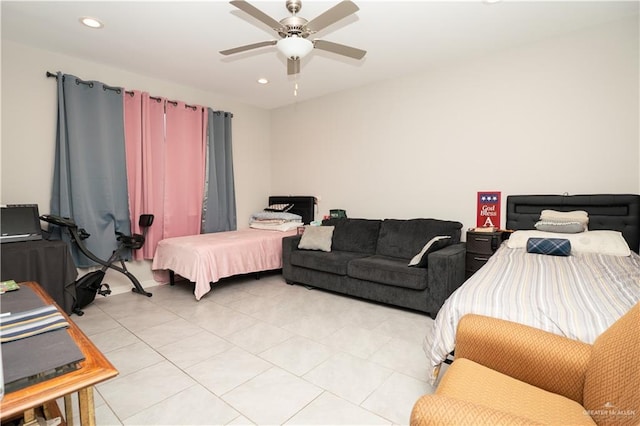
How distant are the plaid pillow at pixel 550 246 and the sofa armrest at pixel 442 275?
59 cm

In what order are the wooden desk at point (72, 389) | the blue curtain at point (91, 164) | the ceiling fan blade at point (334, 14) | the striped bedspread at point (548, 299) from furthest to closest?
the blue curtain at point (91, 164) < the ceiling fan blade at point (334, 14) < the striped bedspread at point (548, 299) < the wooden desk at point (72, 389)

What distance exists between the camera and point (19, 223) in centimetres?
293

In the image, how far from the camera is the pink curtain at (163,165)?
12.6ft

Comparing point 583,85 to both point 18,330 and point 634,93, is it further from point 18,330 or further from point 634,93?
point 18,330

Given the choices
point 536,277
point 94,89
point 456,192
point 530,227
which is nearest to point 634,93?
point 530,227

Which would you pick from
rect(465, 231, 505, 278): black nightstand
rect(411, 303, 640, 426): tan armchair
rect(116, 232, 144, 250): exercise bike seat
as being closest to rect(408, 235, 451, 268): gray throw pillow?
rect(465, 231, 505, 278): black nightstand

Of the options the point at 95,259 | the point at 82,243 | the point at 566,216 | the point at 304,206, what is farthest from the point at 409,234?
the point at 82,243

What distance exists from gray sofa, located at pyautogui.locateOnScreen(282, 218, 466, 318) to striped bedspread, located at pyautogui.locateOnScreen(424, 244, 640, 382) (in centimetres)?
76

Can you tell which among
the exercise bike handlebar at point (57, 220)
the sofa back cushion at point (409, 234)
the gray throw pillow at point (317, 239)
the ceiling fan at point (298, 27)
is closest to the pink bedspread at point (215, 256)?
the gray throw pillow at point (317, 239)

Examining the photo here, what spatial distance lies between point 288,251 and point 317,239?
0.41m

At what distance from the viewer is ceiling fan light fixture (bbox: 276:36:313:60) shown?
86.4 inches

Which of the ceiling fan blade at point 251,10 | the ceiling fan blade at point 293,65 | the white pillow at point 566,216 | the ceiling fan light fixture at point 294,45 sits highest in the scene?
the ceiling fan blade at point 251,10

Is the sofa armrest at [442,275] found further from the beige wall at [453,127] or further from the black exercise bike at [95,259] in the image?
the black exercise bike at [95,259]

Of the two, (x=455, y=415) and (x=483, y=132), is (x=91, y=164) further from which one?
(x=483, y=132)
